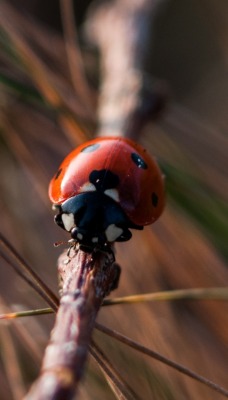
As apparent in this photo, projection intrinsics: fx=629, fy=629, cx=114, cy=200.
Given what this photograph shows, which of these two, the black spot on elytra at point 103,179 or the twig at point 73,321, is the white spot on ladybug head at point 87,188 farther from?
the twig at point 73,321

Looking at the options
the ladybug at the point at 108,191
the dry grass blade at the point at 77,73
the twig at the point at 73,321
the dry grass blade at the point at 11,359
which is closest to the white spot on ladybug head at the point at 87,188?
the ladybug at the point at 108,191

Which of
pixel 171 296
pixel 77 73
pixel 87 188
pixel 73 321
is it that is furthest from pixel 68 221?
pixel 77 73

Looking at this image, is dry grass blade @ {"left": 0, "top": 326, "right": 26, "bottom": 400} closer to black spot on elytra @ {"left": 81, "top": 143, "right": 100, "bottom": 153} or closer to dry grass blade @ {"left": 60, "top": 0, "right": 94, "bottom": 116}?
black spot on elytra @ {"left": 81, "top": 143, "right": 100, "bottom": 153}

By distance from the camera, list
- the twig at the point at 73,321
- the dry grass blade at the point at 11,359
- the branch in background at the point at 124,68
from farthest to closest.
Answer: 1. the branch in background at the point at 124,68
2. the dry grass blade at the point at 11,359
3. the twig at the point at 73,321

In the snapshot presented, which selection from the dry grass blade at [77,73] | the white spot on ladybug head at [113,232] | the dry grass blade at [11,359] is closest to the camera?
the white spot on ladybug head at [113,232]

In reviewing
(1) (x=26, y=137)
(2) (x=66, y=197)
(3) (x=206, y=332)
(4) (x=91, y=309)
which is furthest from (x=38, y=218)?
(4) (x=91, y=309)

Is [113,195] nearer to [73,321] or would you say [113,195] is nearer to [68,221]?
[68,221]
